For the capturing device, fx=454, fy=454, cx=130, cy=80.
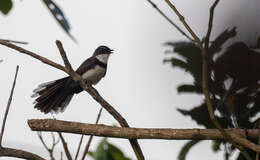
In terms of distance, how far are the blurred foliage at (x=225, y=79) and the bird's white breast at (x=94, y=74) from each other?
3.10m

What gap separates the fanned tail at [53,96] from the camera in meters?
4.05

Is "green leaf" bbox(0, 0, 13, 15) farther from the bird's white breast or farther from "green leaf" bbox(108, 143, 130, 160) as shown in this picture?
the bird's white breast

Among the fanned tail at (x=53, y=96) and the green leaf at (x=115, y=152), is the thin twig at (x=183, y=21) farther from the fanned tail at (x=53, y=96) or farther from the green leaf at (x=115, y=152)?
the fanned tail at (x=53, y=96)

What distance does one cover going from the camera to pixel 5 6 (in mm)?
1345

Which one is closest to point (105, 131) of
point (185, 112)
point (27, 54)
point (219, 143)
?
point (185, 112)

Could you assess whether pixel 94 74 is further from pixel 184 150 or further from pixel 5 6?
pixel 5 6

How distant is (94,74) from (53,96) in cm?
70

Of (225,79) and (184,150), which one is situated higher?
(225,79)

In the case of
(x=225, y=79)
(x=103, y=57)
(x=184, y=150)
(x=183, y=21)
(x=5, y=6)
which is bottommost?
(x=184, y=150)

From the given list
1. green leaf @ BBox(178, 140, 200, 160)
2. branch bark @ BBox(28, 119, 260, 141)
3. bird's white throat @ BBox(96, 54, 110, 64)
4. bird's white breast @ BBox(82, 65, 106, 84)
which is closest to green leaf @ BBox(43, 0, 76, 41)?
branch bark @ BBox(28, 119, 260, 141)

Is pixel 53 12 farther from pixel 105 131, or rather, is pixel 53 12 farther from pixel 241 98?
pixel 241 98

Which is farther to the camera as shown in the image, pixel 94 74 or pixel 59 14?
pixel 94 74

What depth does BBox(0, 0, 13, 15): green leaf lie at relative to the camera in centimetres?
132

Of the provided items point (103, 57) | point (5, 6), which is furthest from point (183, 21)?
point (103, 57)
